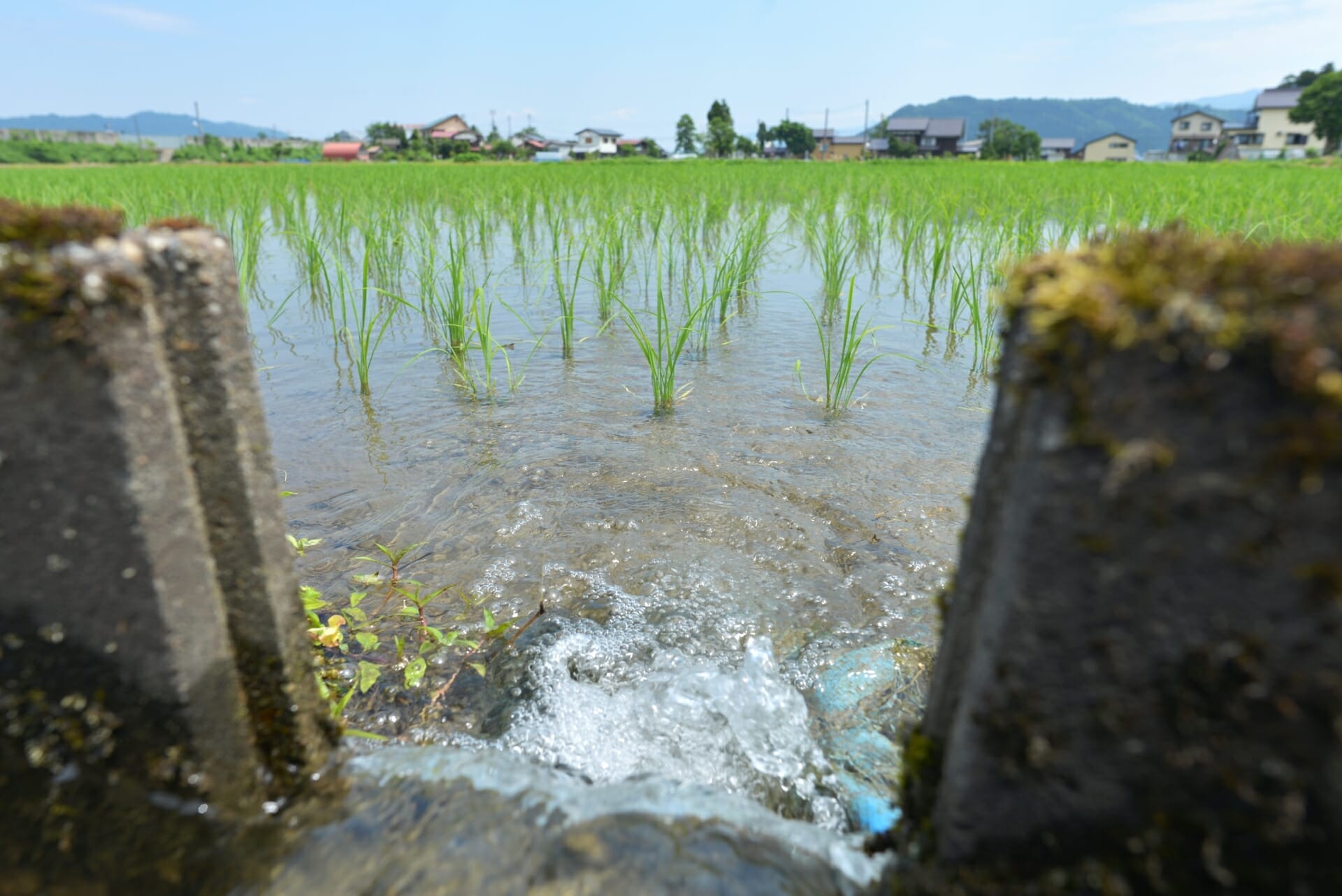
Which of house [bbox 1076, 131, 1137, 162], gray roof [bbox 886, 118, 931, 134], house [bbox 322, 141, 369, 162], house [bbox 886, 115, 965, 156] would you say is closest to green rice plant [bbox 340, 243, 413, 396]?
house [bbox 322, 141, 369, 162]

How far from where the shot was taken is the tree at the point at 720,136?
2271 inches

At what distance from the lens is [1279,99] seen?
5838 centimetres

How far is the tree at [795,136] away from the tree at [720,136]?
35.8 feet

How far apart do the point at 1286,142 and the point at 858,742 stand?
76.9 metres

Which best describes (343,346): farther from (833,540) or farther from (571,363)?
(833,540)

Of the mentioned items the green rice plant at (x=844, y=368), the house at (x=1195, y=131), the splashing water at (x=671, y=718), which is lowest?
the splashing water at (x=671, y=718)

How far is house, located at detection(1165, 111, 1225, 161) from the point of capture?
67.2 metres

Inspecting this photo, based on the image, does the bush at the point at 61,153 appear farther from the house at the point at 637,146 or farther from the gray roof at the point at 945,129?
the gray roof at the point at 945,129

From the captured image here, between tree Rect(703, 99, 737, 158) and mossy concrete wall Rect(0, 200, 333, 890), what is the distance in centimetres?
5973

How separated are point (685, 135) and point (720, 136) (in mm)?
23675

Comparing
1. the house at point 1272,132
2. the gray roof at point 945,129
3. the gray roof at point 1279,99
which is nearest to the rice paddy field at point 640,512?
the house at point 1272,132

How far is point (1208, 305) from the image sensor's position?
60 centimetres

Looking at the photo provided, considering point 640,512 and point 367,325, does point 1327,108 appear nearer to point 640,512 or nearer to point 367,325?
point 367,325

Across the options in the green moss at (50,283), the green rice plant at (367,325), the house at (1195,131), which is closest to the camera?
the green moss at (50,283)
